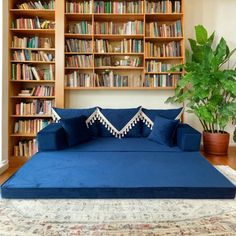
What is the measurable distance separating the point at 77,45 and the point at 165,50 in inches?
57.7

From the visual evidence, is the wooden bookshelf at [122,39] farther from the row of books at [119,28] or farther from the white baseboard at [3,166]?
the white baseboard at [3,166]

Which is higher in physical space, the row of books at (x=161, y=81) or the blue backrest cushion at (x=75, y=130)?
the row of books at (x=161, y=81)

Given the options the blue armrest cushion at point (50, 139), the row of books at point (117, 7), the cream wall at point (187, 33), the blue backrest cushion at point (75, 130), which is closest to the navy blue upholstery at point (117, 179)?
the blue armrest cushion at point (50, 139)

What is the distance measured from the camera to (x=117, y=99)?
4141mm

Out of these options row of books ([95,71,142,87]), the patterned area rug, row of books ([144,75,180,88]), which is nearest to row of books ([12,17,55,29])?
row of books ([95,71,142,87])

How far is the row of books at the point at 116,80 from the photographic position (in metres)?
3.88

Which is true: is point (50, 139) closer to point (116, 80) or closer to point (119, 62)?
point (116, 80)

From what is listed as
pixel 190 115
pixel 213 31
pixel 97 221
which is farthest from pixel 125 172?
pixel 213 31

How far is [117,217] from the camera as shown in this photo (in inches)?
71.8

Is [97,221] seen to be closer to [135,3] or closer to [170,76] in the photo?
[170,76]

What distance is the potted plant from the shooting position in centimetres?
343

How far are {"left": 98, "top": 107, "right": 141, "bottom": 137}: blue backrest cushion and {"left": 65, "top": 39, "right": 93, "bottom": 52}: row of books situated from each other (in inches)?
44.1

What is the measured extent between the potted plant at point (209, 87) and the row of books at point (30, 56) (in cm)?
212

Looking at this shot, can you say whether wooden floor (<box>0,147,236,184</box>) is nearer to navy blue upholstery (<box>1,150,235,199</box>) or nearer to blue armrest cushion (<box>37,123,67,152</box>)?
blue armrest cushion (<box>37,123,67,152</box>)
